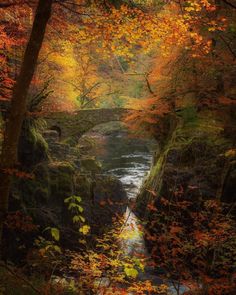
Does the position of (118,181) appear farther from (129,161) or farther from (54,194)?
(129,161)

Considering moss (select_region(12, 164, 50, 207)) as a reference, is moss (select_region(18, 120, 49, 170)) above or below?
above

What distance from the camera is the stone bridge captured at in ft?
78.9

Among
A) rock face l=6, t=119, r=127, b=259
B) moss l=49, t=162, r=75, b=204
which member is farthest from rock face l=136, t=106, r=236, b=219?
moss l=49, t=162, r=75, b=204

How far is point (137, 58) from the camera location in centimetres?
3825

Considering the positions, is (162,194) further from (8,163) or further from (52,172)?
(8,163)

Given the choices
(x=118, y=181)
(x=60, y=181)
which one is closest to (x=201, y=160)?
(x=118, y=181)

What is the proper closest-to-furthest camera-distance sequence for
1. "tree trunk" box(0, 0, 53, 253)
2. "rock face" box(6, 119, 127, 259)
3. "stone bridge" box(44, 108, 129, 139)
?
"tree trunk" box(0, 0, 53, 253)
"rock face" box(6, 119, 127, 259)
"stone bridge" box(44, 108, 129, 139)

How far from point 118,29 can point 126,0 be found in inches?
72.1

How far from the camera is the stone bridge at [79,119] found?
2406cm

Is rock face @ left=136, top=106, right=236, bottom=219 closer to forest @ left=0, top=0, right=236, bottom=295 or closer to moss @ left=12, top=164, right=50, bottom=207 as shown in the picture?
forest @ left=0, top=0, right=236, bottom=295

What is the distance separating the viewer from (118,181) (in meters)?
14.2

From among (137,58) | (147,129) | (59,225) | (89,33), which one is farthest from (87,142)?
(89,33)

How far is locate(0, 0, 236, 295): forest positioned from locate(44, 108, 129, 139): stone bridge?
490 centimetres

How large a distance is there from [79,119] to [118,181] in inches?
453
